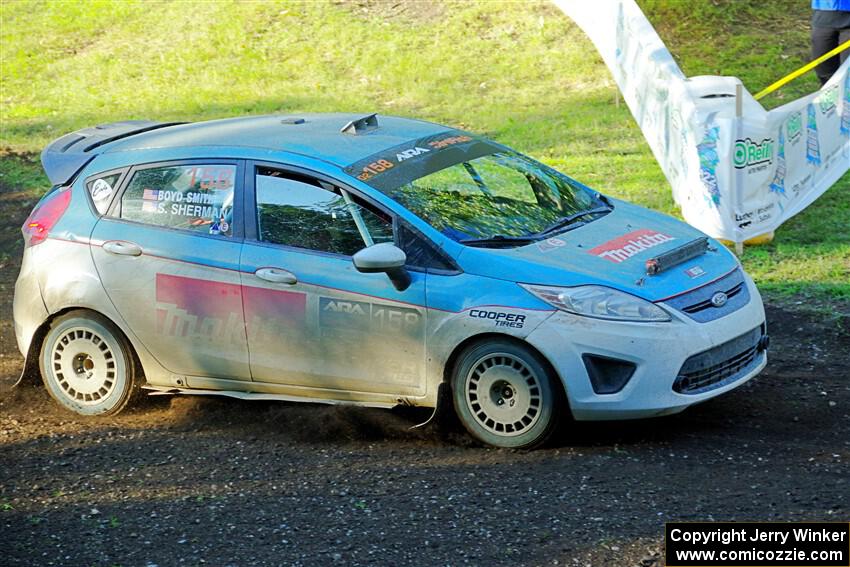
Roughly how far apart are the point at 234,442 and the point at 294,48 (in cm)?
1156

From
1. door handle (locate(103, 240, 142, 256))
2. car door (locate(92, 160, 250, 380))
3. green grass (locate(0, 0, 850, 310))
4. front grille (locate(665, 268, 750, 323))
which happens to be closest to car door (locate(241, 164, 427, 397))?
car door (locate(92, 160, 250, 380))

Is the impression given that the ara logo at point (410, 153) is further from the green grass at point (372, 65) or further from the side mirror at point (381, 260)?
→ the green grass at point (372, 65)

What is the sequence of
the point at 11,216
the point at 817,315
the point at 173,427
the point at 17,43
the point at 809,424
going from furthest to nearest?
the point at 17,43
the point at 11,216
the point at 817,315
the point at 173,427
the point at 809,424

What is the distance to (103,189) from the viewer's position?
738cm

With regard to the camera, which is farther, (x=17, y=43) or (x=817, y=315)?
(x=17, y=43)

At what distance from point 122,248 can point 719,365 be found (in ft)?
11.5

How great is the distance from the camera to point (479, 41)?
16906 millimetres

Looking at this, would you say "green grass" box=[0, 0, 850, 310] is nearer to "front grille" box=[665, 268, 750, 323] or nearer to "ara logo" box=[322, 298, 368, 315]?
"front grille" box=[665, 268, 750, 323]

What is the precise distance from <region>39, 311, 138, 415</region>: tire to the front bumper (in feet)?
8.79

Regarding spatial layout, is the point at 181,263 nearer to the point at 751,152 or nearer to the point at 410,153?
the point at 410,153

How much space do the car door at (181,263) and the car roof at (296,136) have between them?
25 centimetres

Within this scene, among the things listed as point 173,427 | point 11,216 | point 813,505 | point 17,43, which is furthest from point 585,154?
point 17,43

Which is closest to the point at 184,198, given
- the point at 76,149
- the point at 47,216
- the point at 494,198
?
the point at 47,216

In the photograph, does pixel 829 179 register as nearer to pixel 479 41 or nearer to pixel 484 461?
pixel 484 461
